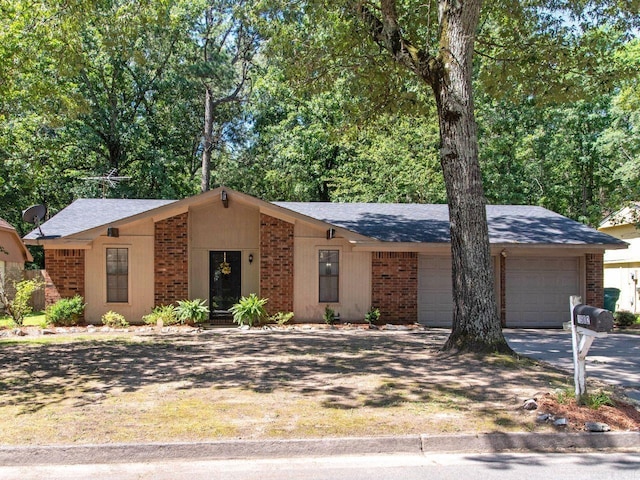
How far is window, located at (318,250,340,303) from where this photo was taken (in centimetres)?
1628

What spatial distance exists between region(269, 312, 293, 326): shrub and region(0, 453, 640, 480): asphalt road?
10181mm

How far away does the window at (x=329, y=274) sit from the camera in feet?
53.4

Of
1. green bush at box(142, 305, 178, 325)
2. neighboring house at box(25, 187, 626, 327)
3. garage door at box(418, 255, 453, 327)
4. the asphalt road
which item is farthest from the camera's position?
garage door at box(418, 255, 453, 327)

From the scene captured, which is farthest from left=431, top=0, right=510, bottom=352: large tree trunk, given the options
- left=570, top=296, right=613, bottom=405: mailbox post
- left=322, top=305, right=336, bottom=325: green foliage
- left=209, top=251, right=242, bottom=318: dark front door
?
left=209, top=251, right=242, bottom=318: dark front door

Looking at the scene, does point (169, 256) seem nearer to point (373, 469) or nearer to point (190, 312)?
point (190, 312)

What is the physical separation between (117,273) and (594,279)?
1337 cm

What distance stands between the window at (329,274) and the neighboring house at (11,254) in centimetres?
1196

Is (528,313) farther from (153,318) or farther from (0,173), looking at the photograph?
(0,173)

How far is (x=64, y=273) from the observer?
1548 centimetres

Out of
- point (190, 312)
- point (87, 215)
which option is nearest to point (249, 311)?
point (190, 312)

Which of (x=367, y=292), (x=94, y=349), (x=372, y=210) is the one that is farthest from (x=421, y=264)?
(x=94, y=349)

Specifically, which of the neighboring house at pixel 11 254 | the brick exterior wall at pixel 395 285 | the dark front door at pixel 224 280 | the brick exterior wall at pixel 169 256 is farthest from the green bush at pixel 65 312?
the brick exterior wall at pixel 395 285

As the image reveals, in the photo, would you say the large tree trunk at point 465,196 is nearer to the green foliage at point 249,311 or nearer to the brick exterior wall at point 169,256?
the green foliage at point 249,311

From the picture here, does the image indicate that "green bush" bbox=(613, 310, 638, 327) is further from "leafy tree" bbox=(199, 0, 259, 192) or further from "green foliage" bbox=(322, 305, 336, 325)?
"leafy tree" bbox=(199, 0, 259, 192)
